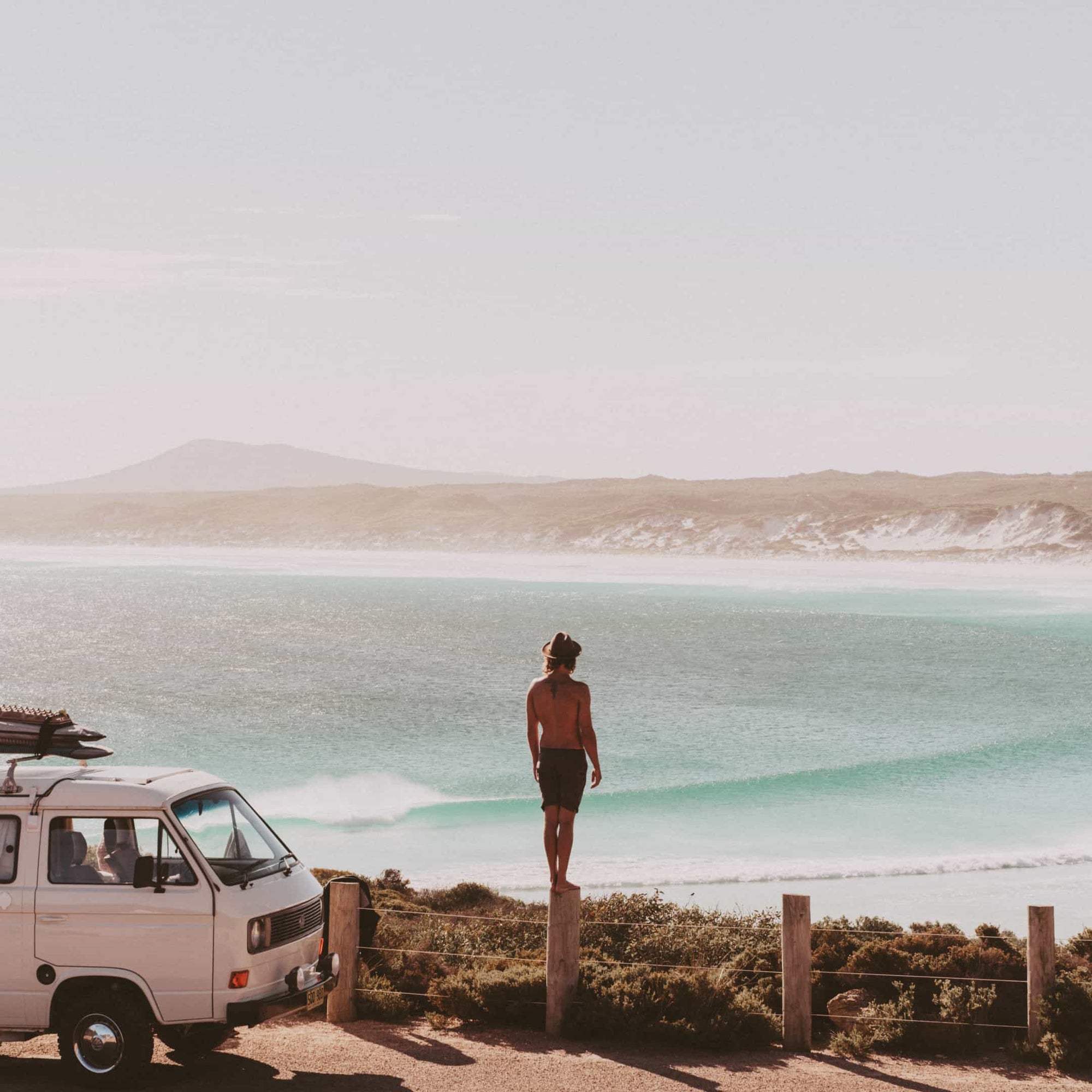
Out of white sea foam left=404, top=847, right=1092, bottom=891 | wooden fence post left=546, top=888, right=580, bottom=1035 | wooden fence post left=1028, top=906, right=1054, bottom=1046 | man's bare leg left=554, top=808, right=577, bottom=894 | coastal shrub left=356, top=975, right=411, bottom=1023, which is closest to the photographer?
wooden fence post left=1028, top=906, right=1054, bottom=1046

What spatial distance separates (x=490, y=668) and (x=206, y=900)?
6106 centimetres

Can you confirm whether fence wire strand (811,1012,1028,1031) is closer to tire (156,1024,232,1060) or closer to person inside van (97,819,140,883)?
tire (156,1024,232,1060)

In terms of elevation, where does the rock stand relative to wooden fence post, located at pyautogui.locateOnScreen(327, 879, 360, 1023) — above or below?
below

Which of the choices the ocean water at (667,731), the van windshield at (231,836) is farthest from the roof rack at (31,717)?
the ocean water at (667,731)

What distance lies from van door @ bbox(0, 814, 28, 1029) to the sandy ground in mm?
527

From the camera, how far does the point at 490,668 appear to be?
69.5 m

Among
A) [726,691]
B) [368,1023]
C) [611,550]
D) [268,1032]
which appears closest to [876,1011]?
[368,1023]

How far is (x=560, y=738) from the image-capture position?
1075cm

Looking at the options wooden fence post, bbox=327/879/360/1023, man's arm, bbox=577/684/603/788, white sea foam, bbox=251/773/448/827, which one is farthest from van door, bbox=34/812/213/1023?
white sea foam, bbox=251/773/448/827

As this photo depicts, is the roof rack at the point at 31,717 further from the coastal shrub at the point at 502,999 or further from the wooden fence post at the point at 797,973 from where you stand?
the wooden fence post at the point at 797,973

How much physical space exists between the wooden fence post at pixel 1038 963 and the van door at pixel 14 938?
22.8ft

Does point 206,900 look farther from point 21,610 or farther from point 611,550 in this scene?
point 611,550

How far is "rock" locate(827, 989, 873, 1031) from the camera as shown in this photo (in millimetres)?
11594

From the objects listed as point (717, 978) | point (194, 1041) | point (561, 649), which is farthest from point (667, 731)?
point (194, 1041)
